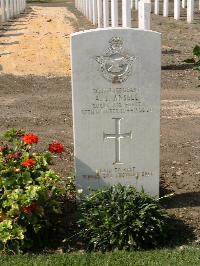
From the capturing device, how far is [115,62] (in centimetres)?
520

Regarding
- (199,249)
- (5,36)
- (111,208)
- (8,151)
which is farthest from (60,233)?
(5,36)

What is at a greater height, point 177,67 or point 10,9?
point 10,9

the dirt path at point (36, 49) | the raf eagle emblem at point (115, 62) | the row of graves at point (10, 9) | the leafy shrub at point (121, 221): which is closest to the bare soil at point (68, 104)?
the dirt path at point (36, 49)

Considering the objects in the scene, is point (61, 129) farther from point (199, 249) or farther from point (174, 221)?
point (199, 249)

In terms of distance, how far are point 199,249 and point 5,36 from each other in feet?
52.5

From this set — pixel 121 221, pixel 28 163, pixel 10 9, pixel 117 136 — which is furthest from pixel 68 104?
pixel 10 9

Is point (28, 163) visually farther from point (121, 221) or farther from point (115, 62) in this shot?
point (115, 62)

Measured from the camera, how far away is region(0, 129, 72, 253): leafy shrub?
4660mm

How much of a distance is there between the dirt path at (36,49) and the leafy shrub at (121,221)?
762cm

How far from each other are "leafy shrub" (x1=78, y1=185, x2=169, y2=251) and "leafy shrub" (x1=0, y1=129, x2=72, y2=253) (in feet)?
0.99

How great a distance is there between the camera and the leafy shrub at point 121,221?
15.8 feet

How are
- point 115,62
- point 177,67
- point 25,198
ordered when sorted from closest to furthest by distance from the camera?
point 25,198 → point 115,62 → point 177,67

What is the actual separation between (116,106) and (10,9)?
25.5 meters

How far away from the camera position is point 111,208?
494 cm
